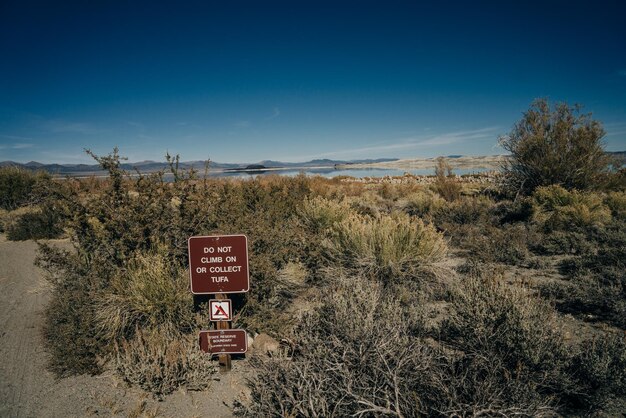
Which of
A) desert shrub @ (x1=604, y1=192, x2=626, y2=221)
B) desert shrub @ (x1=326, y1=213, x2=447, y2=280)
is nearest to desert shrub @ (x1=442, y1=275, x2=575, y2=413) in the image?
desert shrub @ (x1=326, y1=213, x2=447, y2=280)

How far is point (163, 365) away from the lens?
378cm

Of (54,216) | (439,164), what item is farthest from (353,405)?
(439,164)

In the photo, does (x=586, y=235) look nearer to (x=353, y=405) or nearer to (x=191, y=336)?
(x=353, y=405)

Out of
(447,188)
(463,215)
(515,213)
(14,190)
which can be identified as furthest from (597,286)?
(14,190)

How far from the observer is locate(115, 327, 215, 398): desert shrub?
352 centimetres

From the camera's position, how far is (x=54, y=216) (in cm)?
1128

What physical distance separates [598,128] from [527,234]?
874 centimetres

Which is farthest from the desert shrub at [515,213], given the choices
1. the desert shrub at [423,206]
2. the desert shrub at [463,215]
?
the desert shrub at [423,206]

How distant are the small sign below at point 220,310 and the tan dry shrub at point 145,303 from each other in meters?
0.55

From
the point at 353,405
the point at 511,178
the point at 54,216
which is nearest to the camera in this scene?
the point at 353,405

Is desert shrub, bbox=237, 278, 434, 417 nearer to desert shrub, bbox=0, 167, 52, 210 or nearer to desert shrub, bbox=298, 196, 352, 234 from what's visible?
desert shrub, bbox=298, 196, 352, 234

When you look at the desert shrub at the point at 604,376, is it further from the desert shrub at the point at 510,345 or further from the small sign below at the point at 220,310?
the small sign below at the point at 220,310

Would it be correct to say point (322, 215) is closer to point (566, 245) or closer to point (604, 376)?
point (566, 245)

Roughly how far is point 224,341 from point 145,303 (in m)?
1.14
